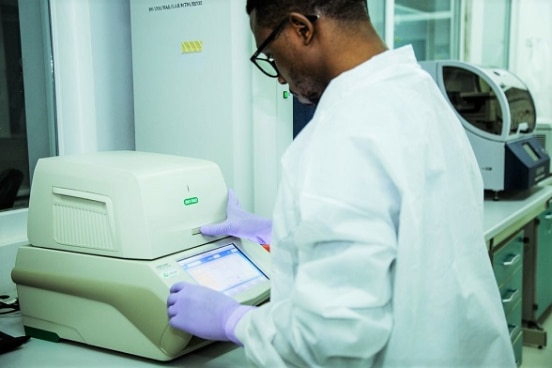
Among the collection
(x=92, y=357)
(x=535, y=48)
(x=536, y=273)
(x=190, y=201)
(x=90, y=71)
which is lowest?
(x=536, y=273)

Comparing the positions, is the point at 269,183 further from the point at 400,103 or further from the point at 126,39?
the point at 400,103

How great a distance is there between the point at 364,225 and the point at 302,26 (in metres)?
0.33

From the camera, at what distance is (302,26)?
0.82 m

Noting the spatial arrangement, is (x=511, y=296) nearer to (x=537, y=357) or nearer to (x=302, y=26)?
(x=537, y=357)

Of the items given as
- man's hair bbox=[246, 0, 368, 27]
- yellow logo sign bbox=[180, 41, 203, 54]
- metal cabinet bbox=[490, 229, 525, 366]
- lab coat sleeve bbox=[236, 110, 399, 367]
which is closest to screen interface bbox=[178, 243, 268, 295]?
lab coat sleeve bbox=[236, 110, 399, 367]

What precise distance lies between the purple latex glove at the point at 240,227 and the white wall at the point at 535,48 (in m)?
3.05

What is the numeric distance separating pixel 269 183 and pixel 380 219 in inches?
40.6

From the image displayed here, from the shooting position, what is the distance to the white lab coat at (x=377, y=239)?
0.68 meters

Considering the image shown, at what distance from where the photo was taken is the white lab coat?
2.22 feet

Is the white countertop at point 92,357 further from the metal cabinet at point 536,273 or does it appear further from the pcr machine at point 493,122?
the metal cabinet at point 536,273

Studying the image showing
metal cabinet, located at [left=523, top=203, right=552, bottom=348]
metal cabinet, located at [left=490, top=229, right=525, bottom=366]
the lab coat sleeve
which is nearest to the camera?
the lab coat sleeve

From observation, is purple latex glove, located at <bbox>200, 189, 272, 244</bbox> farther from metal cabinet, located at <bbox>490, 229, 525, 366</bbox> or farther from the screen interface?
metal cabinet, located at <bbox>490, 229, 525, 366</bbox>

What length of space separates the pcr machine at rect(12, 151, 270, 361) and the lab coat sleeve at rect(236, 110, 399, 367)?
323 millimetres

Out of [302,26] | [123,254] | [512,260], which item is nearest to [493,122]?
[512,260]
